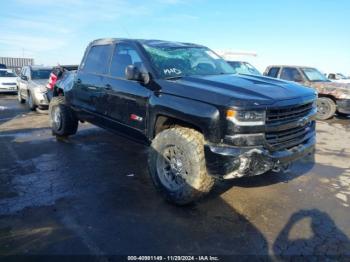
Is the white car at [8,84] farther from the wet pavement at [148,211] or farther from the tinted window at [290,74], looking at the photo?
the tinted window at [290,74]

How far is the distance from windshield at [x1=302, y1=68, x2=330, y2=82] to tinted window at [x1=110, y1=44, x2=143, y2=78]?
859 centimetres

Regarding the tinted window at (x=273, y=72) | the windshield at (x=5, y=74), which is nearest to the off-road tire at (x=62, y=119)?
the tinted window at (x=273, y=72)

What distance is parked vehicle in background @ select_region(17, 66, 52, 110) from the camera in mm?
11727

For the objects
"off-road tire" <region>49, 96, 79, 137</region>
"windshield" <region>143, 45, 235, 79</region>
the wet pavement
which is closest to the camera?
the wet pavement

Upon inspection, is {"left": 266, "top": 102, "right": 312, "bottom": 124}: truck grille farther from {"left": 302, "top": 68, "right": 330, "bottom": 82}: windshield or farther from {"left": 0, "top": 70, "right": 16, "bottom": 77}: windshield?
{"left": 0, "top": 70, "right": 16, "bottom": 77}: windshield

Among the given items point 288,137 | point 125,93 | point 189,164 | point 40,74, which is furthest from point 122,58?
point 40,74

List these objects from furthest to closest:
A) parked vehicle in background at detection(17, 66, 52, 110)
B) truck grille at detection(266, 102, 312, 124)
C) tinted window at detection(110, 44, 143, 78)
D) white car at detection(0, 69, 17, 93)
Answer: white car at detection(0, 69, 17, 93) → parked vehicle in background at detection(17, 66, 52, 110) → tinted window at detection(110, 44, 143, 78) → truck grille at detection(266, 102, 312, 124)

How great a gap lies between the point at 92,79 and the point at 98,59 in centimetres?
37

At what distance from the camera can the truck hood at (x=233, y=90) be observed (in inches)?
143

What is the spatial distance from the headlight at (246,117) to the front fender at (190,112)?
0.14m

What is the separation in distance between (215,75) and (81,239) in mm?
2850

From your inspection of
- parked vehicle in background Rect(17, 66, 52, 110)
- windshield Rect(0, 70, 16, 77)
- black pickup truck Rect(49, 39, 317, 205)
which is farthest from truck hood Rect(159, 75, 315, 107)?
windshield Rect(0, 70, 16, 77)

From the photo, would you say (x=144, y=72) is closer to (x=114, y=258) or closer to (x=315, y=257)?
(x=114, y=258)

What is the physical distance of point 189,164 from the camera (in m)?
3.89
